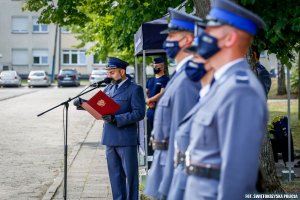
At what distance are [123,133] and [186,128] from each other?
13.8 feet

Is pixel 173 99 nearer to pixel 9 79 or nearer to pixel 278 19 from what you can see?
pixel 278 19

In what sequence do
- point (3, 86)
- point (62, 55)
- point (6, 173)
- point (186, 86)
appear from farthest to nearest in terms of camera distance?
point (62, 55), point (3, 86), point (6, 173), point (186, 86)

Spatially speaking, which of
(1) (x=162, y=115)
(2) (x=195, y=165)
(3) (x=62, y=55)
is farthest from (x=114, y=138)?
(3) (x=62, y=55)

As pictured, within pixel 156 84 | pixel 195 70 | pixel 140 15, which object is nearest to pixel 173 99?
pixel 195 70

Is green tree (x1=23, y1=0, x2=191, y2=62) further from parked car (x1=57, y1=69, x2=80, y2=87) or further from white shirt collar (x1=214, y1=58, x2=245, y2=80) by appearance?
parked car (x1=57, y1=69, x2=80, y2=87)

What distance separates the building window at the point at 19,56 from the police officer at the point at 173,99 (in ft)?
242

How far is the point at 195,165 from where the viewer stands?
4.01m

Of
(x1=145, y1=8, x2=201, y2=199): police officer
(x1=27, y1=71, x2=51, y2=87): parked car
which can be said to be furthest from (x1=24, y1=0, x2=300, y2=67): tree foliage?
(x1=27, y1=71, x2=51, y2=87): parked car

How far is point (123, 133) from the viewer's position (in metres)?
8.55

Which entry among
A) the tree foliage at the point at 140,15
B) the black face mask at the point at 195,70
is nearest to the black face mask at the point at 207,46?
the black face mask at the point at 195,70

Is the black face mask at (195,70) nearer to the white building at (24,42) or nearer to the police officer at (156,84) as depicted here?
the police officer at (156,84)

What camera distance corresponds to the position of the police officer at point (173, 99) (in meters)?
5.25

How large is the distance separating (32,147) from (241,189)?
13.6m

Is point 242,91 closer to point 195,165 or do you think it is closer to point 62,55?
point 195,165
